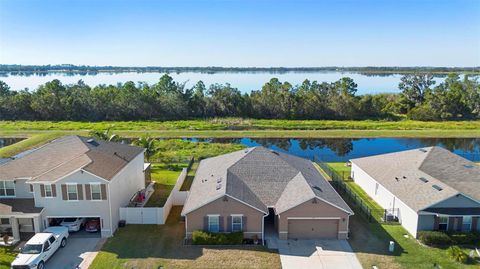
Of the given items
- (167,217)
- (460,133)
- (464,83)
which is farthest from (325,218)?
(464,83)

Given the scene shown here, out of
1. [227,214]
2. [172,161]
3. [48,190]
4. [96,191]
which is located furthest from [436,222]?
[172,161]

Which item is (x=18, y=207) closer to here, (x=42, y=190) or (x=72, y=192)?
(x=42, y=190)

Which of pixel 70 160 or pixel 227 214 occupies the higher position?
pixel 70 160

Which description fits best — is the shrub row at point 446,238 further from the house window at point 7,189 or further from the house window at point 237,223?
the house window at point 7,189

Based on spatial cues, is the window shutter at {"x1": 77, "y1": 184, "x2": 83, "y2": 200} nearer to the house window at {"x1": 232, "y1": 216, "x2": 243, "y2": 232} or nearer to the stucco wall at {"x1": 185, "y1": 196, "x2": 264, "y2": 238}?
the stucco wall at {"x1": 185, "y1": 196, "x2": 264, "y2": 238}

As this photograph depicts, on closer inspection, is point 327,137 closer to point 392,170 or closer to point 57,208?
point 392,170
